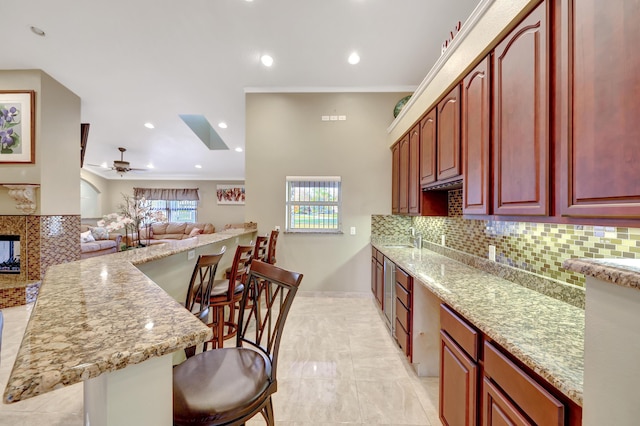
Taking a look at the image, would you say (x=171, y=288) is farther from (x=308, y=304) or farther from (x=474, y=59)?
(x=474, y=59)

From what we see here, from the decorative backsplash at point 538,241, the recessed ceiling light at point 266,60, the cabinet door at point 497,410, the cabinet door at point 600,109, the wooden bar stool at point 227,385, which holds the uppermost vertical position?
the recessed ceiling light at point 266,60

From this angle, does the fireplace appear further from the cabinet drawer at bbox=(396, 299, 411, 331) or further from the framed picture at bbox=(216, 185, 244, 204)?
the framed picture at bbox=(216, 185, 244, 204)

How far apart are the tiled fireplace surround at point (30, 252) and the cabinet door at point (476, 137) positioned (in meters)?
5.42

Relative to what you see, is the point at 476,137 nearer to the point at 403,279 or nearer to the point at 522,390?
the point at 403,279

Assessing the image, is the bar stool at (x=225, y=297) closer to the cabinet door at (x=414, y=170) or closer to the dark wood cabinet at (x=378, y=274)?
the dark wood cabinet at (x=378, y=274)

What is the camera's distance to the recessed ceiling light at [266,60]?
3.41m

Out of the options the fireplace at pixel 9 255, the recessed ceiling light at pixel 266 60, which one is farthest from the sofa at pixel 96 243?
the recessed ceiling light at pixel 266 60

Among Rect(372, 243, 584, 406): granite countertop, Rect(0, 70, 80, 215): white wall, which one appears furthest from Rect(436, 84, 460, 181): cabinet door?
Rect(0, 70, 80, 215): white wall

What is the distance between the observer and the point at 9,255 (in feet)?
12.5

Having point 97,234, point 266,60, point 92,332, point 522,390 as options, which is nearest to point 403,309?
point 522,390

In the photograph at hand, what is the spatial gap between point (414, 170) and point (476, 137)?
48.8 inches

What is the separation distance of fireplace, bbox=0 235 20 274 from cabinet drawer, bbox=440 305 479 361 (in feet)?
18.4

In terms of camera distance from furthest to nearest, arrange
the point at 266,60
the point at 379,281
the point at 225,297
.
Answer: the point at 266,60 → the point at 379,281 → the point at 225,297

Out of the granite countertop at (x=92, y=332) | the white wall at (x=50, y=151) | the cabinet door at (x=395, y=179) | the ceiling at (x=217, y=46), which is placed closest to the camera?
the granite countertop at (x=92, y=332)
